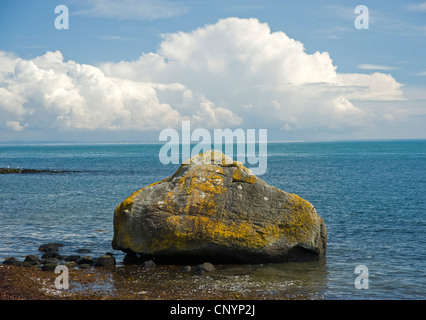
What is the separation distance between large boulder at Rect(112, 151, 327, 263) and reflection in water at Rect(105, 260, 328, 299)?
687 mm

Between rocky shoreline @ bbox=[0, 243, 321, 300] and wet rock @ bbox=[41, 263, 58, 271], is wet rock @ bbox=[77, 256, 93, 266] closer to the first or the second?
rocky shoreline @ bbox=[0, 243, 321, 300]

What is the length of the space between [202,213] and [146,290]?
4.67m

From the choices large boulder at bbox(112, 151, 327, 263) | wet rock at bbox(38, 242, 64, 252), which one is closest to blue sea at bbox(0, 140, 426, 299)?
wet rock at bbox(38, 242, 64, 252)

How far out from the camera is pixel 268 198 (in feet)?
65.0

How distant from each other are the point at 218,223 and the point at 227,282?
Answer: 2992mm

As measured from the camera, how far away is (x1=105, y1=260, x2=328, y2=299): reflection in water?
1512cm

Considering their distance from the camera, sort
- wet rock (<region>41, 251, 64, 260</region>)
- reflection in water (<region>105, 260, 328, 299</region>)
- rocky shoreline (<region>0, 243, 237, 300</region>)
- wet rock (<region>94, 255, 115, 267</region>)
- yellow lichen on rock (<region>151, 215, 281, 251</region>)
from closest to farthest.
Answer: rocky shoreline (<region>0, 243, 237, 300</region>), reflection in water (<region>105, 260, 328, 299</region>), yellow lichen on rock (<region>151, 215, 281, 251</region>), wet rock (<region>94, 255, 115, 267</region>), wet rock (<region>41, 251, 64, 260</region>)

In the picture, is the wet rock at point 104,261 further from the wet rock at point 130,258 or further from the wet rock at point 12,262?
the wet rock at point 12,262

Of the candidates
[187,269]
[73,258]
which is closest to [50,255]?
[73,258]

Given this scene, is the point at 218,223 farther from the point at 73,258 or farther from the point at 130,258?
the point at 73,258

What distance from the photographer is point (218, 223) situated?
18969 mm

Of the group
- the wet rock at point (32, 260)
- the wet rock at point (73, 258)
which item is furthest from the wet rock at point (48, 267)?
the wet rock at point (73, 258)

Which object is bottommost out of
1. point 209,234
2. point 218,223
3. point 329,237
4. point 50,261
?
point 329,237
